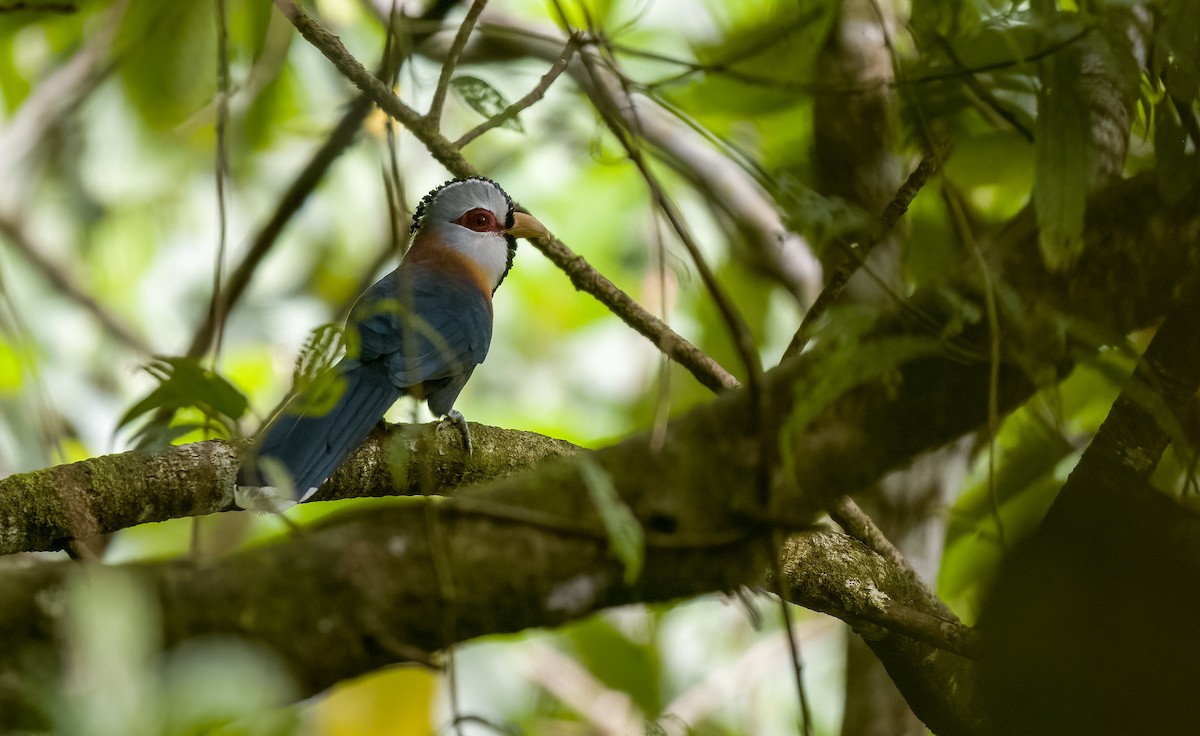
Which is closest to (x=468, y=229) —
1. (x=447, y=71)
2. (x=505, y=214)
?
(x=505, y=214)

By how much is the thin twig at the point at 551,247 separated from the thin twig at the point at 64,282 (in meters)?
2.53

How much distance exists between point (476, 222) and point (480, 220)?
0.02 m

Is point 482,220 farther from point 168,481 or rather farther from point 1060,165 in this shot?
point 1060,165

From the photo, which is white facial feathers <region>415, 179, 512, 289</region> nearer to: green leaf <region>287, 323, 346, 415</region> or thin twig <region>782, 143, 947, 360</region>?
thin twig <region>782, 143, 947, 360</region>

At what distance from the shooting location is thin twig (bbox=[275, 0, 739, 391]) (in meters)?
2.38

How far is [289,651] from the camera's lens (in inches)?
37.6

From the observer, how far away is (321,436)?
2.58 meters

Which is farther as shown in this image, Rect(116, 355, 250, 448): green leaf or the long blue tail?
the long blue tail

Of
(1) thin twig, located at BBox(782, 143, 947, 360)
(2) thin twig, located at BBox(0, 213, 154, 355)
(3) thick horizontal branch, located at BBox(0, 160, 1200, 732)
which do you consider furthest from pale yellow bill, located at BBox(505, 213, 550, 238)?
(3) thick horizontal branch, located at BBox(0, 160, 1200, 732)

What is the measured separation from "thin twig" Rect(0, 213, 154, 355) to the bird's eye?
64.3 inches

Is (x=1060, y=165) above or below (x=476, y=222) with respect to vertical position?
below

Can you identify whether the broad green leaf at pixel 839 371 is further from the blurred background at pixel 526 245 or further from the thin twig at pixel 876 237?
the thin twig at pixel 876 237

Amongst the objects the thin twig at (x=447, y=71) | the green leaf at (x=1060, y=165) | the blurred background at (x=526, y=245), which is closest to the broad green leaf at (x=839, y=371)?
the blurred background at (x=526, y=245)

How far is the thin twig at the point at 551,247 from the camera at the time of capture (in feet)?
7.80
